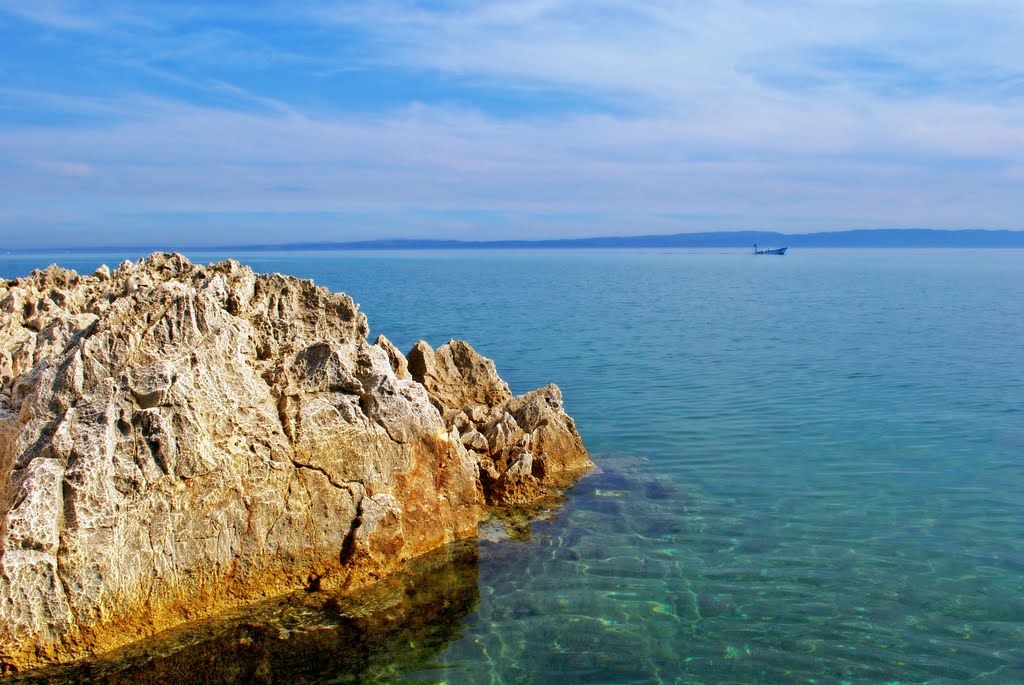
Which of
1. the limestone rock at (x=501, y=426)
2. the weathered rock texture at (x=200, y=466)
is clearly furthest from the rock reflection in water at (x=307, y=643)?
the limestone rock at (x=501, y=426)

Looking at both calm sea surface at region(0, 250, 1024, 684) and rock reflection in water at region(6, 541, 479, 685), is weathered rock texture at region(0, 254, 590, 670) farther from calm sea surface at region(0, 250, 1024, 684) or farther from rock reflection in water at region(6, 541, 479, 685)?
calm sea surface at region(0, 250, 1024, 684)

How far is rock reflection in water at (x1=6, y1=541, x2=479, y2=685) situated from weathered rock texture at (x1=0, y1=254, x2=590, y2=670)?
247 mm

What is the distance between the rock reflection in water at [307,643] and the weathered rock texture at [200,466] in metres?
0.25

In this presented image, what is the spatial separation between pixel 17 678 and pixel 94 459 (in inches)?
85.3

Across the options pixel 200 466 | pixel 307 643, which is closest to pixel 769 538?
pixel 307 643

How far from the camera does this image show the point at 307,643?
9.12m

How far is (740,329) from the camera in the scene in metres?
43.4

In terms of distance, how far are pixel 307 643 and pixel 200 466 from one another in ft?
7.40

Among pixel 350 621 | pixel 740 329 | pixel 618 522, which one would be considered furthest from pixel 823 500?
pixel 740 329

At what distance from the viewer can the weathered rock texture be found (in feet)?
28.3

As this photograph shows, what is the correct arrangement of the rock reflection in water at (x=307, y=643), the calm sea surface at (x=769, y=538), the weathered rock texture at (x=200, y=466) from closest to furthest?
the rock reflection in water at (x=307, y=643)
the weathered rock texture at (x=200, y=466)
the calm sea surface at (x=769, y=538)

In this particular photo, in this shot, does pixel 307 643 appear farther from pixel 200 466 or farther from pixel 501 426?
pixel 501 426

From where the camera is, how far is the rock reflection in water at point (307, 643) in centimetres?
846

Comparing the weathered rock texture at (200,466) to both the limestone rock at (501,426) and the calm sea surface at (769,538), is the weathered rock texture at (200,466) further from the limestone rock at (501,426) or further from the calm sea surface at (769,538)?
the calm sea surface at (769,538)
